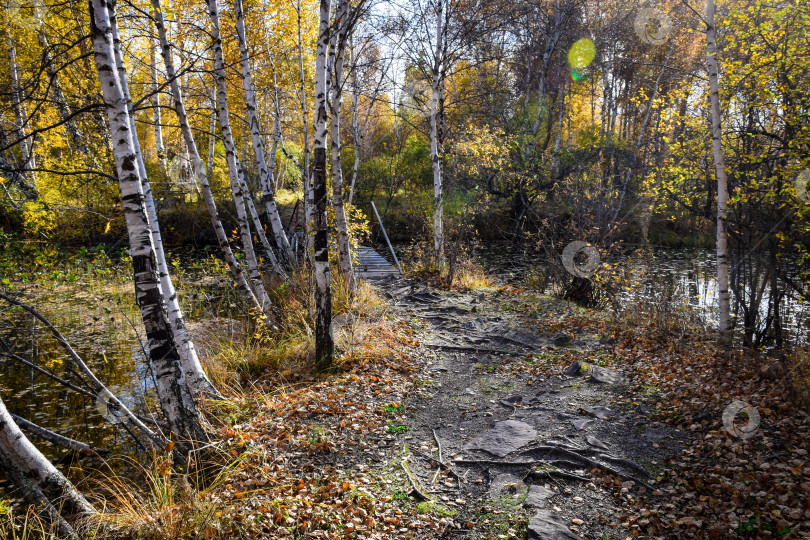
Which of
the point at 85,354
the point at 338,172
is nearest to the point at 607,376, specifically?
the point at 338,172

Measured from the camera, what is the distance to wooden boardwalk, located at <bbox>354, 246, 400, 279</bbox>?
12318 mm

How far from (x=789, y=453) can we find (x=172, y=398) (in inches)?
212

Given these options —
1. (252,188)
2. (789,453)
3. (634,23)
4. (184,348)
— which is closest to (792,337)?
(789,453)

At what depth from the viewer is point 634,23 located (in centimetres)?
1919

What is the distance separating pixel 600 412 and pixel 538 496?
69.3 inches

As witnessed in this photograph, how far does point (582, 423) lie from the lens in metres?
4.84

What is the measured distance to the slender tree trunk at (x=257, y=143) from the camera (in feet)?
24.0

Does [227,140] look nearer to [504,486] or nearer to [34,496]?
[34,496]

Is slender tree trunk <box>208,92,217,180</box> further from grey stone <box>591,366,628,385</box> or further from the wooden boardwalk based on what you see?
grey stone <box>591,366,628,385</box>

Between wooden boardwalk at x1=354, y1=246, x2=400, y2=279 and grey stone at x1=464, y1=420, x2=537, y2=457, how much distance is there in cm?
717

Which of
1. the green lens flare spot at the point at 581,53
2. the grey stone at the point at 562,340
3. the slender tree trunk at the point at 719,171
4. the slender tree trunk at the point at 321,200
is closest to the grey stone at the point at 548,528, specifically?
the slender tree trunk at the point at 321,200

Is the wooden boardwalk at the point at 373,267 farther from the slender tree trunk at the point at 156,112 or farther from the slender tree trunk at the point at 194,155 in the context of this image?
the slender tree trunk at the point at 156,112

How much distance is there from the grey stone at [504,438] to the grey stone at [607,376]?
159cm

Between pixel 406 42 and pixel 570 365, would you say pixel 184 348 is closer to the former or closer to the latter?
pixel 570 365
